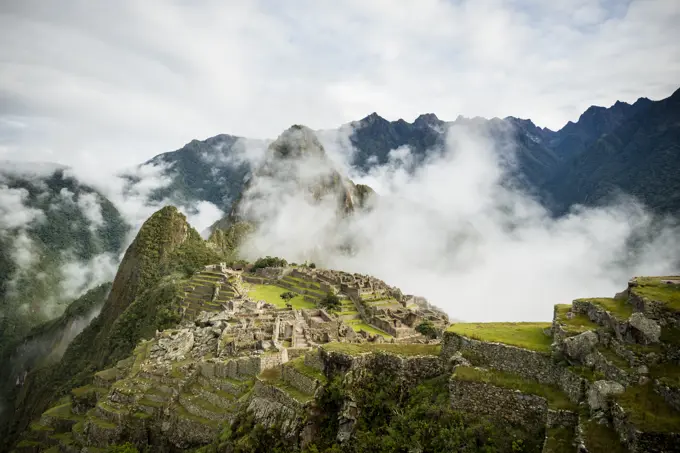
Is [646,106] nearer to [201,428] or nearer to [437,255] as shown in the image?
[437,255]

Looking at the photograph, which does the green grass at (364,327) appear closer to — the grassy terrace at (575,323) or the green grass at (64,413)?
the green grass at (64,413)

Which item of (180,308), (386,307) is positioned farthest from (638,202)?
(180,308)

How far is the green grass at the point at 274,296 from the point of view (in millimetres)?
60766

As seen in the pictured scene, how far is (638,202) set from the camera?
9188 cm

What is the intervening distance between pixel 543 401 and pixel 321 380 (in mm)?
6384

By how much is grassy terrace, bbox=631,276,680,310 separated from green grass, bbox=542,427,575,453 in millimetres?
3455

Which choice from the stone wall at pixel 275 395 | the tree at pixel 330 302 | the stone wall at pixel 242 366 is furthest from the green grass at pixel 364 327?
the stone wall at pixel 275 395

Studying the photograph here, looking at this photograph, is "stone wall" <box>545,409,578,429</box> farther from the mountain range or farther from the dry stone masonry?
the mountain range

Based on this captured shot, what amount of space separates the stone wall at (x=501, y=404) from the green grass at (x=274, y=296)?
4790 cm

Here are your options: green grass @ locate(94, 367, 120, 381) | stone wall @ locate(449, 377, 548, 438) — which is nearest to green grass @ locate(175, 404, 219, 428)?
green grass @ locate(94, 367, 120, 381)

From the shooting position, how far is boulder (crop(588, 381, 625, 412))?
8.33m

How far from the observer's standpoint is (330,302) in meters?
60.9

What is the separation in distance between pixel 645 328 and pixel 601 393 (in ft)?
5.69

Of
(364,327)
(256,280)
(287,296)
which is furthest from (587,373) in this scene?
(256,280)
